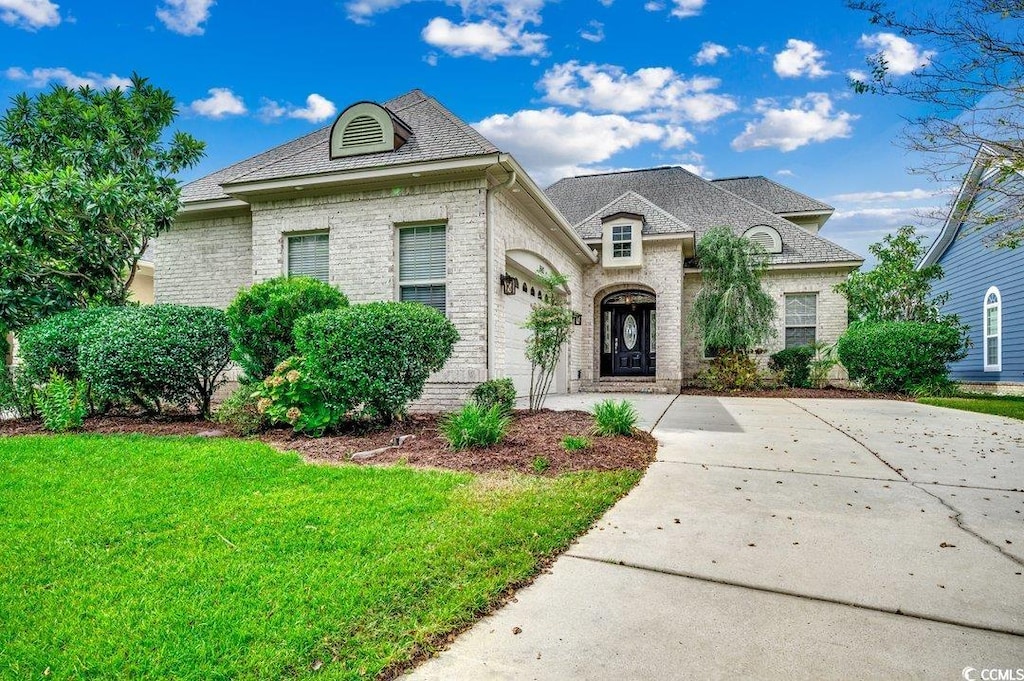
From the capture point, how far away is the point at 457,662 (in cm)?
185

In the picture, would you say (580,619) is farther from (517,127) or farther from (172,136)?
(517,127)

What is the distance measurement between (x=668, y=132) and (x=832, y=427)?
480 inches

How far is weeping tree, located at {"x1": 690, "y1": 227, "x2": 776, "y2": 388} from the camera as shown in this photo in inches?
535

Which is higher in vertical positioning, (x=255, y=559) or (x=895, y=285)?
(x=895, y=285)

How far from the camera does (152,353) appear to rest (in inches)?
249

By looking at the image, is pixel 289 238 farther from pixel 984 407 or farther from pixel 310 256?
pixel 984 407

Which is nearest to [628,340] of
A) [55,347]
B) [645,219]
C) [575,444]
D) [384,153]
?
[645,219]

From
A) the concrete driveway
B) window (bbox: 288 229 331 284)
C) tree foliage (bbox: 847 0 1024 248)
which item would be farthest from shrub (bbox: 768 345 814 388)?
window (bbox: 288 229 331 284)

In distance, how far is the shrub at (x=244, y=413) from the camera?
609 centimetres

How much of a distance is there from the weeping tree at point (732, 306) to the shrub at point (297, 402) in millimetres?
10729

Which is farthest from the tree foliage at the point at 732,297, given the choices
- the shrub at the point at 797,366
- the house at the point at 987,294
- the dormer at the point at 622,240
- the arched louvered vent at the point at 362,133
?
the arched louvered vent at the point at 362,133

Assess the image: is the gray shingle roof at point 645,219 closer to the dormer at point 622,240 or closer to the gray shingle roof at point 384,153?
the dormer at point 622,240

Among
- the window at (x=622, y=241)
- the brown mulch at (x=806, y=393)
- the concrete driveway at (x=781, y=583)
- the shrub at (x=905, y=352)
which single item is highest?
the window at (x=622, y=241)

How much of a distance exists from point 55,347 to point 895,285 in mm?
17334
